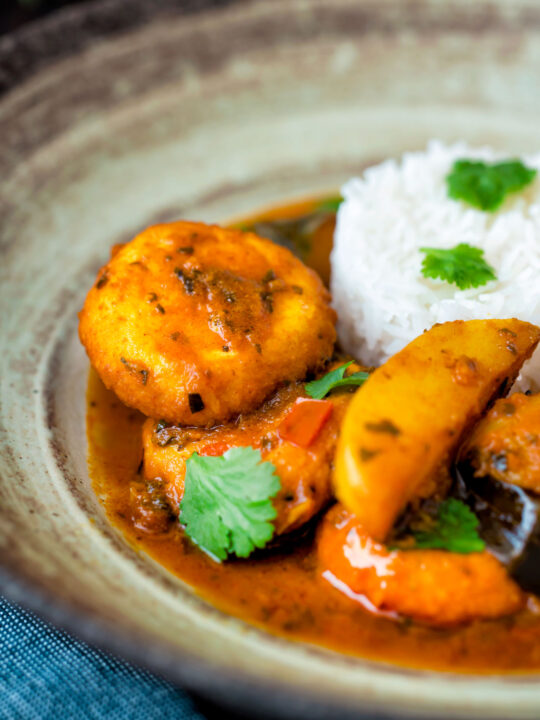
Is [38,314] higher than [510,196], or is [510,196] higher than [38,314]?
[38,314]

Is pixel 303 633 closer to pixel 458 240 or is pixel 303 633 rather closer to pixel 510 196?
pixel 458 240

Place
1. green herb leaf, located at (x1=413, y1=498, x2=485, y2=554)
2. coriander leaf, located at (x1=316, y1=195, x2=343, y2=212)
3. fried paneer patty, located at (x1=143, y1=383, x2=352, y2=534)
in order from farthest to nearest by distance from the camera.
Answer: coriander leaf, located at (x1=316, y1=195, x2=343, y2=212) → fried paneer patty, located at (x1=143, y1=383, x2=352, y2=534) → green herb leaf, located at (x1=413, y1=498, x2=485, y2=554)

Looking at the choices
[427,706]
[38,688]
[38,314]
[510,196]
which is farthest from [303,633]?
[510,196]

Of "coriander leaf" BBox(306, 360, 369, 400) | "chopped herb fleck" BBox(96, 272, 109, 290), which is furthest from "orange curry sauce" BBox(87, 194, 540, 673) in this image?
"chopped herb fleck" BBox(96, 272, 109, 290)

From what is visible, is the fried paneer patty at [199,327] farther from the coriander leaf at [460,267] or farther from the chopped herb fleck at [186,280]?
the coriander leaf at [460,267]

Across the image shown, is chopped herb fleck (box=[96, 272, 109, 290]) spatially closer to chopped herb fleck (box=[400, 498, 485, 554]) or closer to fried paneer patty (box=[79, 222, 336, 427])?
fried paneer patty (box=[79, 222, 336, 427])

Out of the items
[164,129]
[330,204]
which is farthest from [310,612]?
[164,129]

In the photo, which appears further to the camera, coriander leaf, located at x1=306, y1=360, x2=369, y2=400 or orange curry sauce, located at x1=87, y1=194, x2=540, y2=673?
coriander leaf, located at x1=306, y1=360, x2=369, y2=400
